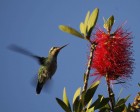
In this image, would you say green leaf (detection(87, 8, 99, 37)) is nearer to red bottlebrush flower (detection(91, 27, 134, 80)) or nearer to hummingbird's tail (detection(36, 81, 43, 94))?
red bottlebrush flower (detection(91, 27, 134, 80))

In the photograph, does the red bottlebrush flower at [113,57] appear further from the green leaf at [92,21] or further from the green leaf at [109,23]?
the green leaf at [92,21]

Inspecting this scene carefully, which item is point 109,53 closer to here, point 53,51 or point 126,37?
point 126,37

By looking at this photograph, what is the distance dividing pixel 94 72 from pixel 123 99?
51 centimetres

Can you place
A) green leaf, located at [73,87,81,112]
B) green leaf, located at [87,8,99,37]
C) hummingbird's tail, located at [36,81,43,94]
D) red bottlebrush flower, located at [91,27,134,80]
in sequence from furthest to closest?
hummingbird's tail, located at [36,81,43,94], red bottlebrush flower, located at [91,27,134,80], green leaf, located at [87,8,99,37], green leaf, located at [73,87,81,112]

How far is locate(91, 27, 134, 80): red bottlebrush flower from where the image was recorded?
2.88m

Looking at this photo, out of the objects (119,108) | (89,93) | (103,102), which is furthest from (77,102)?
(119,108)

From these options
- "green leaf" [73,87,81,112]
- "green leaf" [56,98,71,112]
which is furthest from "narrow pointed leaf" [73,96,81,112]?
"green leaf" [56,98,71,112]

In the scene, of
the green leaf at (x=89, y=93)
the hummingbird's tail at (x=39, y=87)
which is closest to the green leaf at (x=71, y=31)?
the green leaf at (x=89, y=93)

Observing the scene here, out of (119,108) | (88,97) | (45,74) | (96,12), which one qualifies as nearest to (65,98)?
(88,97)

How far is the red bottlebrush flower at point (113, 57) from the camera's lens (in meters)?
2.88

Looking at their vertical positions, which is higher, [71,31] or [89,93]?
[71,31]

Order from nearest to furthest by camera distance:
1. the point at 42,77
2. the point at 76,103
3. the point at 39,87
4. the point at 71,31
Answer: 1. the point at 76,103
2. the point at 71,31
3. the point at 39,87
4. the point at 42,77

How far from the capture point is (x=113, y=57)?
2873 millimetres

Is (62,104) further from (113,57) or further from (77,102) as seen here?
(113,57)
